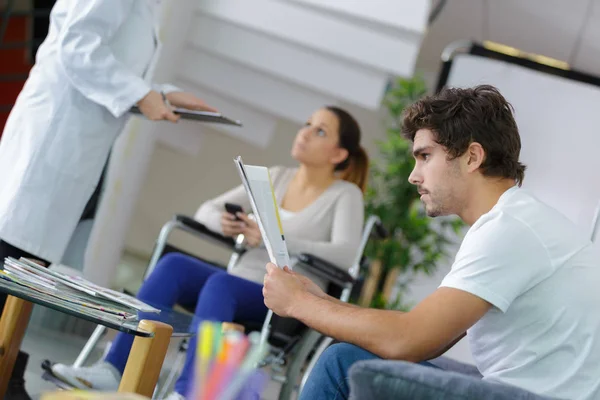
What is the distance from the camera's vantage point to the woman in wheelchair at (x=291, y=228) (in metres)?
2.53

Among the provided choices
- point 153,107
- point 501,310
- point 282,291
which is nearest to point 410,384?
point 501,310

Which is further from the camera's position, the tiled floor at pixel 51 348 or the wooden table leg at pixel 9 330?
the tiled floor at pixel 51 348

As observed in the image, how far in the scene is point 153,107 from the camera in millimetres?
2301

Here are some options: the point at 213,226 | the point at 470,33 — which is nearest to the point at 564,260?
the point at 213,226

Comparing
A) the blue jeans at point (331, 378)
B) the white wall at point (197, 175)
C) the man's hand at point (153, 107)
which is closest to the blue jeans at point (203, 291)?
the man's hand at point (153, 107)

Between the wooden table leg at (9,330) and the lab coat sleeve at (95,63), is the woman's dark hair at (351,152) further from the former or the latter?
the wooden table leg at (9,330)

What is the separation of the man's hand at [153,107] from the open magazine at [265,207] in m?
0.71

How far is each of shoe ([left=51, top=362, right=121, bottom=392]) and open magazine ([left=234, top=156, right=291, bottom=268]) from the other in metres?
0.66

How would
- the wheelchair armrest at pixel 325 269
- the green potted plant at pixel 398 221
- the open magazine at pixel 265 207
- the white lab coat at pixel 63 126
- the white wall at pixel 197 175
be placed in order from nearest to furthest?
the open magazine at pixel 265 207 → the white lab coat at pixel 63 126 → the wheelchair armrest at pixel 325 269 → the green potted plant at pixel 398 221 → the white wall at pixel 197 175

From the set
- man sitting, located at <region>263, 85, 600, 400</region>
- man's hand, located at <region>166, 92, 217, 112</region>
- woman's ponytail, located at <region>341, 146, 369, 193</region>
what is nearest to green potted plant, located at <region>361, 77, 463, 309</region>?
woman's ponytail, located at <region>341, 146, 369, 193</region>

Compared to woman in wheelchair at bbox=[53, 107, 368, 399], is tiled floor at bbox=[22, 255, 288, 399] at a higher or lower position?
lower

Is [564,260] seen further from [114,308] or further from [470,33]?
[470,33]

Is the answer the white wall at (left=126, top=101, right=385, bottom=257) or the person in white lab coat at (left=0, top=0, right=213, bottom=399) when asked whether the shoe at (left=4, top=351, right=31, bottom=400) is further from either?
the white wall at (left=126, top=101, right=385, bottom=257)

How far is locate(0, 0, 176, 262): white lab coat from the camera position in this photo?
7.29 ft
